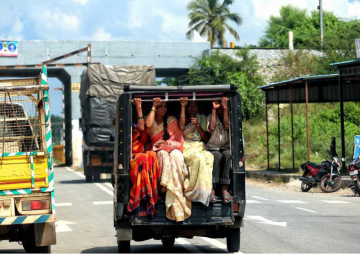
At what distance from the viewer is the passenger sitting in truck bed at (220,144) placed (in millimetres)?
9305

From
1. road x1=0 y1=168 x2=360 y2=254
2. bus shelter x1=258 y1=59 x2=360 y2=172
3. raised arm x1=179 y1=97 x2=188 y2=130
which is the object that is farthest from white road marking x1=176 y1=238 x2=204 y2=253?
bus shelter x1=258 y1=59 x2=360 y2=172

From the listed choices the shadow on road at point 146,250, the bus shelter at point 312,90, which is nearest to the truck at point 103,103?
the bus shelter at point 312,90

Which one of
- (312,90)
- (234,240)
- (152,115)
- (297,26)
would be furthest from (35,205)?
(297,26)

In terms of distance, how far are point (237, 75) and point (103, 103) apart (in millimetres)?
21299

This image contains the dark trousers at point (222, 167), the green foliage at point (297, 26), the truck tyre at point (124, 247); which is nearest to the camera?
the dark trousers at point (222, 167)

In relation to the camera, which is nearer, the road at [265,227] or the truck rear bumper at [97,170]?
the road at [265,227]

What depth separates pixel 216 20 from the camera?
6962 centimetres

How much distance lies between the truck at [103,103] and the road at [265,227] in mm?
5964

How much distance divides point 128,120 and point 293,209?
8227mm

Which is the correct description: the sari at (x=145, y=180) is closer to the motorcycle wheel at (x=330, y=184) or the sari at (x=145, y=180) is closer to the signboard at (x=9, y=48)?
the motorcycle wheel at (x=330, y=184)

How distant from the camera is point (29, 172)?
29.6 ft

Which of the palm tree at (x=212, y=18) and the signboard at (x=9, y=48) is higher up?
the palm tree at (x=212, y=18)

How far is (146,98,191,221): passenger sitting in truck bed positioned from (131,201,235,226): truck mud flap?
88mm

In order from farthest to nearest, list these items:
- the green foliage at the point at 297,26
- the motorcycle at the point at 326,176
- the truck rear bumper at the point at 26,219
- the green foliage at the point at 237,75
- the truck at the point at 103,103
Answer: the green foliage at the point at 297,26 → the green foliage at the point at 237,75 → the truck at the point at 103,103 → the motorcycle at the point at 326,176 → the truck rear bumper at the point at 26,219
